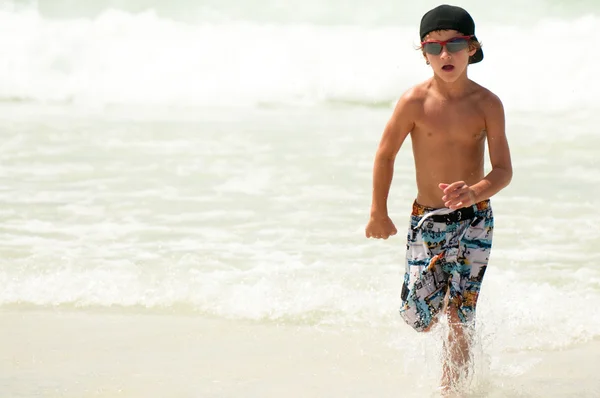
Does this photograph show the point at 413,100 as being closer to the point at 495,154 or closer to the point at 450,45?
the point at 450,45

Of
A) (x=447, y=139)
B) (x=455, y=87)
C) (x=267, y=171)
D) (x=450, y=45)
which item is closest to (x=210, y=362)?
(x=447, y=139)

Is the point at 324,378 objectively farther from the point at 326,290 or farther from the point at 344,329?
the point at 326,290

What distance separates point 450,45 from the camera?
10.9ft

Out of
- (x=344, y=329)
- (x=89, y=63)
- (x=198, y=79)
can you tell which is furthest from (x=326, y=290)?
(x=89, y=63)

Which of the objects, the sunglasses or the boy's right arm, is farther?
the boy's right arm

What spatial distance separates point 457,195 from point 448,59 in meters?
0.51

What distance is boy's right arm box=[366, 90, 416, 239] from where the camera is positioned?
3.45 metres

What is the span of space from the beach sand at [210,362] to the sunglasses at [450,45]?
4.25 ft

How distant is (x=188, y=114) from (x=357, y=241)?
7196mm

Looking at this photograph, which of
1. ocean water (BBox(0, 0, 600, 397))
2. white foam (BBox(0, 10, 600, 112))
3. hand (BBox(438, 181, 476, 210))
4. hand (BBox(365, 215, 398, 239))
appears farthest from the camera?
white foam (BBox(0, 10, 600, 112))

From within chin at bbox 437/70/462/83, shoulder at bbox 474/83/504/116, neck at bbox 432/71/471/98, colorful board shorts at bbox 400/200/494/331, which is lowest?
colorful board shorts at bbox 400/200/494/331

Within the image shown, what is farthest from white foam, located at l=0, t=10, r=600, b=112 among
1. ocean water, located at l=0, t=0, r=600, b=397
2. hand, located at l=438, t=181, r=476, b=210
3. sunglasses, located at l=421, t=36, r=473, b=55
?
hand, located at l=438, t=181, r=476, b=210

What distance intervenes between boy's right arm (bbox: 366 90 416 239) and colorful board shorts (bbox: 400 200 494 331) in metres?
0.13

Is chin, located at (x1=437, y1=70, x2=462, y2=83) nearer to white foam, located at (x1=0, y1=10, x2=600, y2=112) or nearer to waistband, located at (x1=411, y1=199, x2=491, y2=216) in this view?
waistband, located at (x1=411, y1=199, x2=491, y2=216)
